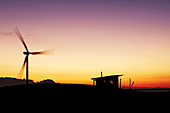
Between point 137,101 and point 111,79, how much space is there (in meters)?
14.9

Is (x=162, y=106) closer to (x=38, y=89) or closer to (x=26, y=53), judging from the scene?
(x=38, y=89)

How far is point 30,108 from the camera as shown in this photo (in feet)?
81.1

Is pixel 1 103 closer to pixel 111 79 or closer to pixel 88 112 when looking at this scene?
pixel 88 112

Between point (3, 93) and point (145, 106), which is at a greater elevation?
point (3, 93)

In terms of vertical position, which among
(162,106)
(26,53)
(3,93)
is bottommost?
(162,106)

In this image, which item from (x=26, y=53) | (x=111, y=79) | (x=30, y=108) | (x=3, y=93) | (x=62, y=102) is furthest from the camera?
(x=111, y=79)

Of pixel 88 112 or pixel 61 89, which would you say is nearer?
pixel 88 112

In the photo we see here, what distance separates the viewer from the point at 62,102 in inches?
1038

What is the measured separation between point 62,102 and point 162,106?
1359 cm

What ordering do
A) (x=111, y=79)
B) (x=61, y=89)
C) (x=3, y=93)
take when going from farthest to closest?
(x=111, y=79)
(x=61, y=89)
(x=3, y=93)

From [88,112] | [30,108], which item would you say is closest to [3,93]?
[30,108]

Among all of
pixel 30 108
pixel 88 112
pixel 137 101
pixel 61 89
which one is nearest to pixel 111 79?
pixel 137 101

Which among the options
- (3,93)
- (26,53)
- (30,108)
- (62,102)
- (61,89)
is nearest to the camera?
(30,108)

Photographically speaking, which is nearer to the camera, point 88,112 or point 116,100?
point 88,112
